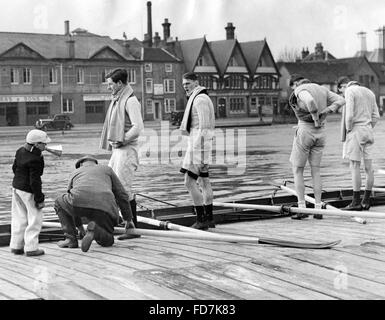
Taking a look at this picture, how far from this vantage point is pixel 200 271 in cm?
529

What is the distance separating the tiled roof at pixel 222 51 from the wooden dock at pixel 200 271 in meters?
79.9

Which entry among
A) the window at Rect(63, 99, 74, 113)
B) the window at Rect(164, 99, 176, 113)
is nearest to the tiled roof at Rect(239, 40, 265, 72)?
the window at Rect(164, 99, 176, 113)

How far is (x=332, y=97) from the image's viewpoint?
861cm

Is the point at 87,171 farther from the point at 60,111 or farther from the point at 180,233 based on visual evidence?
the point at 60,111

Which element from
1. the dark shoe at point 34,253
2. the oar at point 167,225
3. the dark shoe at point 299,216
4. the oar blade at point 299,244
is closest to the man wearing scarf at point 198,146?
the oar at point 167,225

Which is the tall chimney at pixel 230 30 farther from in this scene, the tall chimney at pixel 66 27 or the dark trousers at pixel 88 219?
the dark trousers at pixel 88 219

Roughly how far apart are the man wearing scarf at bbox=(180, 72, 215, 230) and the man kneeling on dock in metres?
1.03

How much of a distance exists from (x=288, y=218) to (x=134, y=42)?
76.6 meters

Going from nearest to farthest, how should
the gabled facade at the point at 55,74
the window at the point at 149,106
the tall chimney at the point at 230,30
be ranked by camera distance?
1. the gabled facade at the point at 55,74
2. the window at the point at 149,106
3. the tall chimney at the point at 230,30

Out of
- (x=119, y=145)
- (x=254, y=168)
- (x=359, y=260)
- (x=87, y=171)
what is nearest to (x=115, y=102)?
(x=119, y=145)

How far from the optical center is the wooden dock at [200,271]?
182 inches

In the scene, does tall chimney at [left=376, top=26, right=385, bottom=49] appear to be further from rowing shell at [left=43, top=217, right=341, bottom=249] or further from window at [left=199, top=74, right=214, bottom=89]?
rowing shell at [left=43, top=217, right=341, bottom=249]

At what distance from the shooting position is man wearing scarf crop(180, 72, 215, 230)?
7.67 meters
